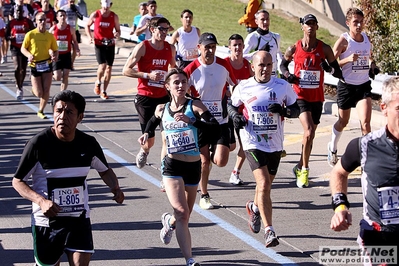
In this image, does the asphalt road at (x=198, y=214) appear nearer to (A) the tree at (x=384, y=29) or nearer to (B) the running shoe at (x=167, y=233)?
(B) the running shoe at (x=167, y=233)

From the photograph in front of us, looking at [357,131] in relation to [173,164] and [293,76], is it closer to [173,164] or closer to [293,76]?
[293,76]

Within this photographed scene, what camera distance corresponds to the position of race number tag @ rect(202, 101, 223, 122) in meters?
10.2

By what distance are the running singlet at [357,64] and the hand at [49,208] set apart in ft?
21.8

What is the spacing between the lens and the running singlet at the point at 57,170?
20.9 feet

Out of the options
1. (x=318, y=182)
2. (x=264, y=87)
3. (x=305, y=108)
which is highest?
(x=264, y=87)

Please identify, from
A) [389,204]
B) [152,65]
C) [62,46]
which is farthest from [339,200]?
[62,46]

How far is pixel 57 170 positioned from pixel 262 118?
9.38 ft

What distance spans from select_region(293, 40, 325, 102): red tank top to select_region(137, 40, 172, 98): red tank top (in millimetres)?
1809

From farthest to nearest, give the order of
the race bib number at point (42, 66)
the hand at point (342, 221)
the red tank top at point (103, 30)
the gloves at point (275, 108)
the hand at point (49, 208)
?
the red tank top at point (103, 30) → the race bib number at point (42, 66) → the gloves at point (275, 108) → the hand at point (49, 208) → the hand at point (342, 221)

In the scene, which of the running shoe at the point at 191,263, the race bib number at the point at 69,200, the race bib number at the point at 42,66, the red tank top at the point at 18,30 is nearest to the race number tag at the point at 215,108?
the running shoe at the point at 191,263

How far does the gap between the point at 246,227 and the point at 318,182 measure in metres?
2.32

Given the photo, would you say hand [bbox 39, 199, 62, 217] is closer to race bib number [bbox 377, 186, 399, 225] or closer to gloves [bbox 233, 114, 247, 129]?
race bib number [bbox 377, 186, 399, 225]

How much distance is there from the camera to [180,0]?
122ft

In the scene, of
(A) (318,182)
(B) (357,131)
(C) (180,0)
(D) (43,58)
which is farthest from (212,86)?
(C) (180,0)
